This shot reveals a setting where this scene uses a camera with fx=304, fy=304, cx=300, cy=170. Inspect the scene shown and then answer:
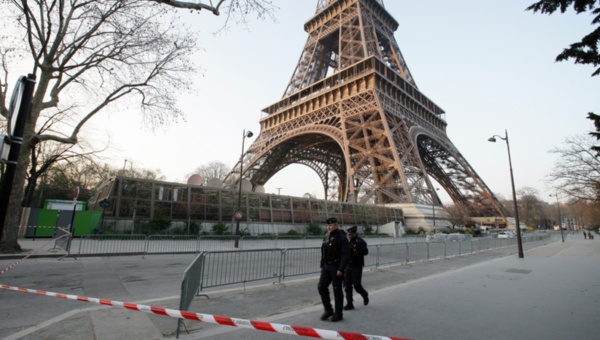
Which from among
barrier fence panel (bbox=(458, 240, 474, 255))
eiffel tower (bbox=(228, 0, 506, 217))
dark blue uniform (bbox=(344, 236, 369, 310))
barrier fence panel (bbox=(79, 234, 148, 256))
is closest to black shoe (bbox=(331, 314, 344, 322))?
dark blue uniform (bbox=(344, 236, 369, 310))

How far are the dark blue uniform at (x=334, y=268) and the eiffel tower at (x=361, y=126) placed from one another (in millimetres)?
26427

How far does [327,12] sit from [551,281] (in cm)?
4933

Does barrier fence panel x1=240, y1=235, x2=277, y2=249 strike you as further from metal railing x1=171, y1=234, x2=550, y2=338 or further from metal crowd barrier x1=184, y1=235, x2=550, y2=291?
metal crowd barrier x1=184, y1=235, x2=550, y2=291

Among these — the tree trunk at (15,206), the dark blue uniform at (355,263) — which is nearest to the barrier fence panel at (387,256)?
the dark blue uniform at (355,263)

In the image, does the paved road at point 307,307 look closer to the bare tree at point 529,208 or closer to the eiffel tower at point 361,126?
the eiffel tower at point 361,126

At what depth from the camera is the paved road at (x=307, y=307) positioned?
411 cm

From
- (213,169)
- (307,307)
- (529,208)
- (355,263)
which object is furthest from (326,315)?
(529,208)

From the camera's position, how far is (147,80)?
14805mm

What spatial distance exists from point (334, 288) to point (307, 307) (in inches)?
43.5

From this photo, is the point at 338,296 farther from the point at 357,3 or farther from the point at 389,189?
the point at 357,3

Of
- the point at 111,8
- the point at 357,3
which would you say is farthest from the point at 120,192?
the point at 357,3

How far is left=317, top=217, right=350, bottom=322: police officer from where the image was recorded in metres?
4.65

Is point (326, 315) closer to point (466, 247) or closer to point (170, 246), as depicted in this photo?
point (170, 246)

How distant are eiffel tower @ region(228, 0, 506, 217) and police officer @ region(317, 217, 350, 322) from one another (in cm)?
2641
